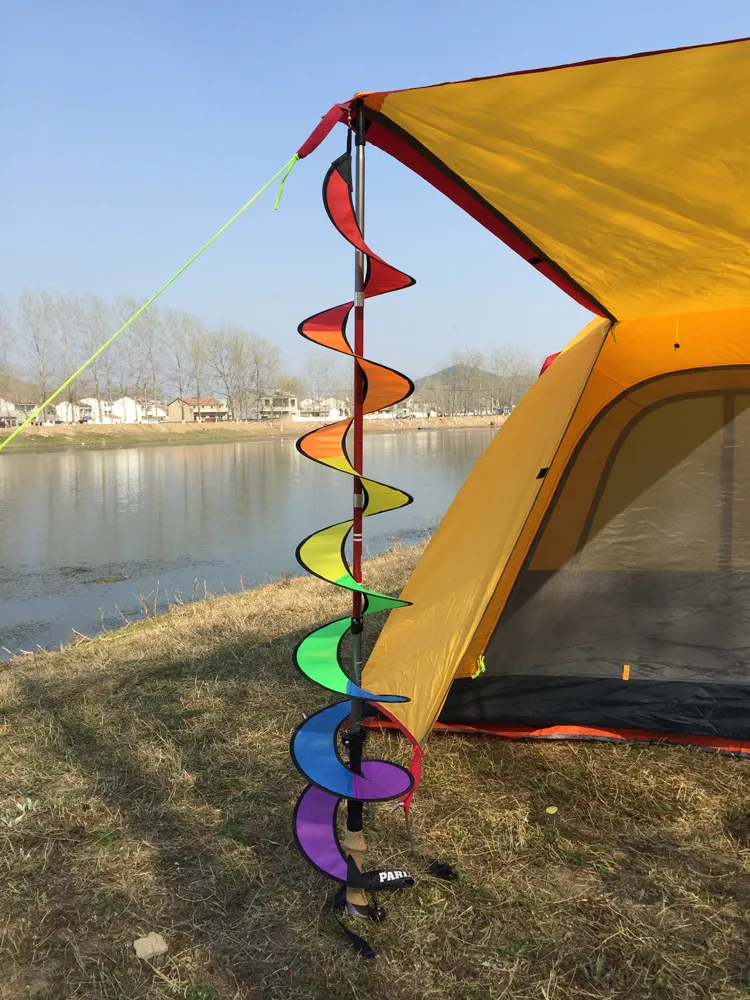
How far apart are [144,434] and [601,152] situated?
135 feet

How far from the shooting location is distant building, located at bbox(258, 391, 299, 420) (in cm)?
6525

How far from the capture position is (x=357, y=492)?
5.47ft

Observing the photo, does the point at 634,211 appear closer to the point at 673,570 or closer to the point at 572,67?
the point at 572,67

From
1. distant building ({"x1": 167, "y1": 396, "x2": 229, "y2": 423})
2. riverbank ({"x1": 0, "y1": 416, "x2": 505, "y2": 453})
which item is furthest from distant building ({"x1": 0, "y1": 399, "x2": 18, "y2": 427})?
riverbank ({"x1": 0, "y1": 416, "x2": 505, "y2": 453})

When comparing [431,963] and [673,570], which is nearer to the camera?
[431,963]

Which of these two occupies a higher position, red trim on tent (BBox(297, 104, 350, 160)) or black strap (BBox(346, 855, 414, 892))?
red trim on tent (BBox(297, 104, 350, 160))

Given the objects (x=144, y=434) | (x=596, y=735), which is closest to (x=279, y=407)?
(x=144, y=434)

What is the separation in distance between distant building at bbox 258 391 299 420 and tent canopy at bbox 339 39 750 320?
60369 mm

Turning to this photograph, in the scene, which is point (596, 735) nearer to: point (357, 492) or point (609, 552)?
point (609, 552)

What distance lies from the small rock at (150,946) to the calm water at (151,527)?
4859mm

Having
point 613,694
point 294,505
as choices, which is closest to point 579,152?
point 613,694

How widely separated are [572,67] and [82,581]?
847 centimetres

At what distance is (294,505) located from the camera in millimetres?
14461

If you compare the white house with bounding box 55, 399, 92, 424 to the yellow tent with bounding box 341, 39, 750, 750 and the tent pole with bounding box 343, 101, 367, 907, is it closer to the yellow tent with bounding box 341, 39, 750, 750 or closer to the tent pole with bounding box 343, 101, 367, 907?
the yellow tent with bounding box 341, 39, 750, 750
